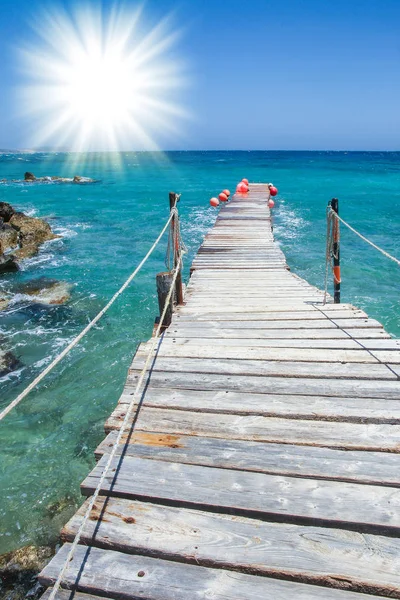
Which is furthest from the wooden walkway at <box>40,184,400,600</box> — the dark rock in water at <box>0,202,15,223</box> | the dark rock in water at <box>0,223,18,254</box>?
the dark rock in water at <box>0,202,15,223</box>

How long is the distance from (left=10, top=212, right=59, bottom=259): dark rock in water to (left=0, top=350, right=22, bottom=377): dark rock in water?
29.8ft

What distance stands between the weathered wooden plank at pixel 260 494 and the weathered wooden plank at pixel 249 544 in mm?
55

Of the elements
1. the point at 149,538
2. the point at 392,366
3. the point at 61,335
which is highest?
the point at 392,366

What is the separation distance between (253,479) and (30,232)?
1849 centimetres

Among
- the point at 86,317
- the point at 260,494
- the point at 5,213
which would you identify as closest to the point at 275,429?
the point at 260,494

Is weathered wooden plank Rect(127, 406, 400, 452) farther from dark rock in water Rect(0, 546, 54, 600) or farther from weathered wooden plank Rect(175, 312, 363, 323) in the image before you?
dark rock in water Rect(0, 546, 54, 600)

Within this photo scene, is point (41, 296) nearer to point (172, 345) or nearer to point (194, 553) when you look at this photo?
point (172, 345)

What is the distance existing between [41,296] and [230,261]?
6027 millimetres

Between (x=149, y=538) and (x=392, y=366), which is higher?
(x=392, y=366)

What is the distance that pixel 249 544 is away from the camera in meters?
2.07

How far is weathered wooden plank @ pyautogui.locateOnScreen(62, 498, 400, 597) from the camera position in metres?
1.92

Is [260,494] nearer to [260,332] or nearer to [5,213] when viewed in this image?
[260,332]

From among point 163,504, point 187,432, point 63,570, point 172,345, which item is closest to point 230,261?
point 172,345

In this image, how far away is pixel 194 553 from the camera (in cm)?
203
